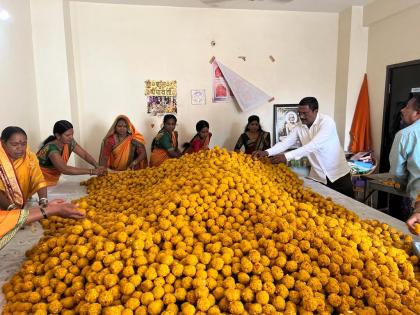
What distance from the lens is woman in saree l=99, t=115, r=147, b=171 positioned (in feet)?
12.4

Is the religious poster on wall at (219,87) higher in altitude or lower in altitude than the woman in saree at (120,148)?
higher

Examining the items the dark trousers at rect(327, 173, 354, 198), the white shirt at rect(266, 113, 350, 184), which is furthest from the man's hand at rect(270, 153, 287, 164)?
the dark trousers at rect(327, 173, 354, 198)

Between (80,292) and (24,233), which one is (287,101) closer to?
(24,233)

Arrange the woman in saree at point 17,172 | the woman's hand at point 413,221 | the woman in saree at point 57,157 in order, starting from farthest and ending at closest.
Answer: the woman in saree at point 57,157 → the woman in saree at point 17,172 → the woman's hand at point 413,221

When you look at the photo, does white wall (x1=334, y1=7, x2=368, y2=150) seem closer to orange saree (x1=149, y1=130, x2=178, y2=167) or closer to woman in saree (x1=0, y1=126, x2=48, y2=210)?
orange saree (x1=149, y1=130, x2=178, y2=167)

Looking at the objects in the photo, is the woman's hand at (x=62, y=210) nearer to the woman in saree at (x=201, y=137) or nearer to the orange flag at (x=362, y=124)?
the woman in saree at (x=201, y=137)

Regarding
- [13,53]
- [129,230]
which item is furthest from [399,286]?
[13,53]

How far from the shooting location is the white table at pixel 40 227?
4.97 ft

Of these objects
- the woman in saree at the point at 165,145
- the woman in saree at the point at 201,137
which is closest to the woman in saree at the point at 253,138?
the woman in saree at the point at 201,137

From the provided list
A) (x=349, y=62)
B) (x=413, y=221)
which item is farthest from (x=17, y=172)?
(x=349, y=62)

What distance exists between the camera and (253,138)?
4555 mm

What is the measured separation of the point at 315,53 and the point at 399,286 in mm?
4493

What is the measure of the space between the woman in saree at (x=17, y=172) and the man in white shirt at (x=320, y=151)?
1902 mm

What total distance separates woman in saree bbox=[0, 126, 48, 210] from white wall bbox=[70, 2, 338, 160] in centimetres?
214
